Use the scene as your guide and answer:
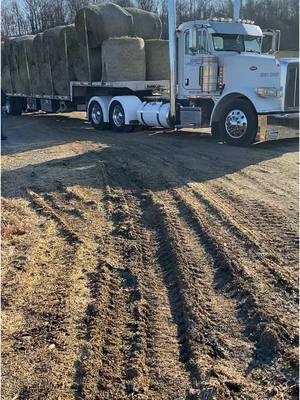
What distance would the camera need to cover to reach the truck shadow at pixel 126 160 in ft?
26.6

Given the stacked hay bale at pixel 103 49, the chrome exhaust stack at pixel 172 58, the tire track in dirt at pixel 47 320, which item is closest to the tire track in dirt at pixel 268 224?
the tire track in dirt at pixel 47 320

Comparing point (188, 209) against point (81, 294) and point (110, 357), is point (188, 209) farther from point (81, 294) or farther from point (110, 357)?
point (110, 357)

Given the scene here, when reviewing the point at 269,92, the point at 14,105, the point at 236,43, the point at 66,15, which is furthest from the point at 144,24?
the point at 66,15

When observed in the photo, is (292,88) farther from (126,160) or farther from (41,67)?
(41,67)

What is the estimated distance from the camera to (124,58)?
48.3 feet

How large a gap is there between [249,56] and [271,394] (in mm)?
10345

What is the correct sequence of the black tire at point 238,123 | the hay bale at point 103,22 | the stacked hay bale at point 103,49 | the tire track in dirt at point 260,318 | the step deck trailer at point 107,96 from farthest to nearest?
the hay bale at point 103,22
the stacked hay bale at point 103,49
the step deck trailer at point 107,96
the black tire at point 238,123
the tire track in dirt at point 260,318

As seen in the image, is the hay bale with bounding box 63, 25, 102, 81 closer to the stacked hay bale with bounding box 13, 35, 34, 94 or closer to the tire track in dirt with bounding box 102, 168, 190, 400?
the stacked hay bale with bounding box 13, 35, 34, 94

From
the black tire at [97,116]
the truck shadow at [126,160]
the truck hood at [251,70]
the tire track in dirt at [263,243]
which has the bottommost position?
the tire track in dirt at [263,243]

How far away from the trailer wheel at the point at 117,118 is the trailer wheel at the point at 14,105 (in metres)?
8.85

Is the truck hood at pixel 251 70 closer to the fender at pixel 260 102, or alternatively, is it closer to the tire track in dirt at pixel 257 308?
the fender at pixel 260 102

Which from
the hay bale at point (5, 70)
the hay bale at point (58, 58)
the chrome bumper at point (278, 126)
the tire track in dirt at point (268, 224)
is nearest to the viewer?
the tire track in dirt at point (268, 224)

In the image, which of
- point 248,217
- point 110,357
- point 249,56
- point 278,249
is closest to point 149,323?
point 110,357

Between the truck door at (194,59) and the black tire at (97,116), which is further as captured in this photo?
the black tire at (97,116)
